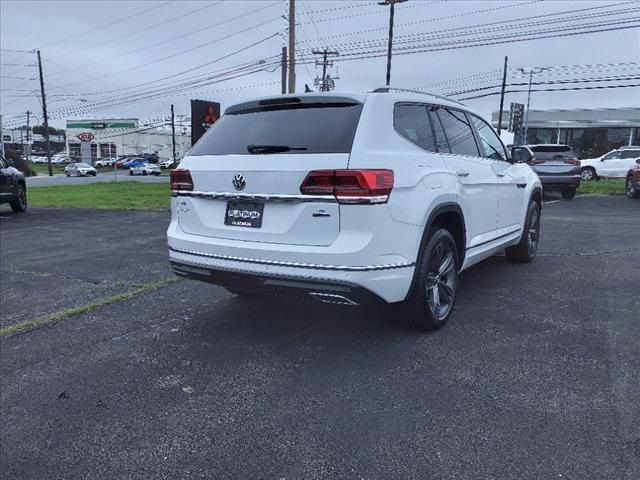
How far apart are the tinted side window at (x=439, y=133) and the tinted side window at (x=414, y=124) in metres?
0.09

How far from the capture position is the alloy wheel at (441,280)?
4043 millimetres

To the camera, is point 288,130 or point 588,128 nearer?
point 288,130

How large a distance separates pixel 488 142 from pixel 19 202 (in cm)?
1255

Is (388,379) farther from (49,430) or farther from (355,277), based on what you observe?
(49,430)

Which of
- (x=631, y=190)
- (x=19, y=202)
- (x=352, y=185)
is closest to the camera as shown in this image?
(x=352, y=185)

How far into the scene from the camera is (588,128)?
47188 mm

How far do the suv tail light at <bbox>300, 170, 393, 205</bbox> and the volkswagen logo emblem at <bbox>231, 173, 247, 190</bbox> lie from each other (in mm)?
525

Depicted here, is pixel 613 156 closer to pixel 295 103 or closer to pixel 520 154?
pixel 520 154

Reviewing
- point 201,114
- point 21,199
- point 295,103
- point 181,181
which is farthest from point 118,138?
point 295,103

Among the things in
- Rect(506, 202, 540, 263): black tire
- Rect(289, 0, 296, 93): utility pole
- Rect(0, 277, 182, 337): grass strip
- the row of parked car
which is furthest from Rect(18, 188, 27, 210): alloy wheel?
the row of parked car

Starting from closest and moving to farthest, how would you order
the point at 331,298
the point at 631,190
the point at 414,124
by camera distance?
the point at 331,298
the point at 414,124
the point at 631,190

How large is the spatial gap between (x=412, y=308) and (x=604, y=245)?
18.3ft

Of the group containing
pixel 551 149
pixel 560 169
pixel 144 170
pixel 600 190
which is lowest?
pixel 144 170

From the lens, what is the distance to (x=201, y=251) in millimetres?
3867
